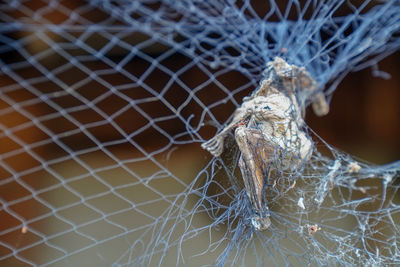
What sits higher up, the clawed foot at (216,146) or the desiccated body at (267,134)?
the desiccated body at (267,134)

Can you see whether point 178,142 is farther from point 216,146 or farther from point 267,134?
point 267,134

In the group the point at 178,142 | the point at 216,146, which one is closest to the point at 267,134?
the point at 216,146

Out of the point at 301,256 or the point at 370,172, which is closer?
the point at 301,256

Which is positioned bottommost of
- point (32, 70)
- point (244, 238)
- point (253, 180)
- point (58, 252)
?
point (58, 252)

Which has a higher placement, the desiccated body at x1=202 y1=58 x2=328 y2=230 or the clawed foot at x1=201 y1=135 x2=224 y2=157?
the desiccated body at x1=202 y1=58 x2=328 y2=230

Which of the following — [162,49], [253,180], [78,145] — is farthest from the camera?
[78,145]

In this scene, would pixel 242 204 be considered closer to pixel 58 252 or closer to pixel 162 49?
pixel 162 49

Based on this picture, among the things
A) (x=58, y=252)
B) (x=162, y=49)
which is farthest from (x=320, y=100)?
(x=58, y=252)

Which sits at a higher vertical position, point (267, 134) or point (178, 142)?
point (267, 134)
